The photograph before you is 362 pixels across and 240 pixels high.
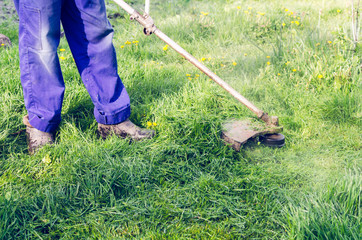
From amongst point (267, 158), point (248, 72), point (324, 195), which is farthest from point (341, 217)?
point (248, 72)

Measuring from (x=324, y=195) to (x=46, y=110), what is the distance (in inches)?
72.3

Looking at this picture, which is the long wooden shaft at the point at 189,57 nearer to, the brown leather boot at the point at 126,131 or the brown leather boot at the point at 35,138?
the brown leather boot at the point at 126,131

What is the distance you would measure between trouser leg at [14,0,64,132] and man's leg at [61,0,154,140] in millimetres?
147

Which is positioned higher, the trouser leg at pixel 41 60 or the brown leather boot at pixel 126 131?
the trouser leg at pixel 41 60

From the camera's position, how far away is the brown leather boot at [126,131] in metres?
2.53

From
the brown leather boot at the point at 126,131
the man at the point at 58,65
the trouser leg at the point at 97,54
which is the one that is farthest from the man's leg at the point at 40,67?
the brown leather boot at the point at 126,131

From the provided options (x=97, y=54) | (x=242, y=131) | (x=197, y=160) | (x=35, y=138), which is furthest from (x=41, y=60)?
(x=242, y=131)

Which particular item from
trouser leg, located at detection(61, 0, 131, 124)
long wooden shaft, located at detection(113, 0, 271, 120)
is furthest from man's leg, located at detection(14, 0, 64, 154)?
long wooden shaft, located at detection(113, 0, 271, 120)

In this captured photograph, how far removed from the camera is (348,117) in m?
2.83

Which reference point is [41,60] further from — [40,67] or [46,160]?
[46,160]

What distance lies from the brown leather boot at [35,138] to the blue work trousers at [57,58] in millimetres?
47

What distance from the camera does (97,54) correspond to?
241cm

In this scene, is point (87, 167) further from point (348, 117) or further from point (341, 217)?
point (348, 117)

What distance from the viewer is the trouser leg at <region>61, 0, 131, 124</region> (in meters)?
2.30
